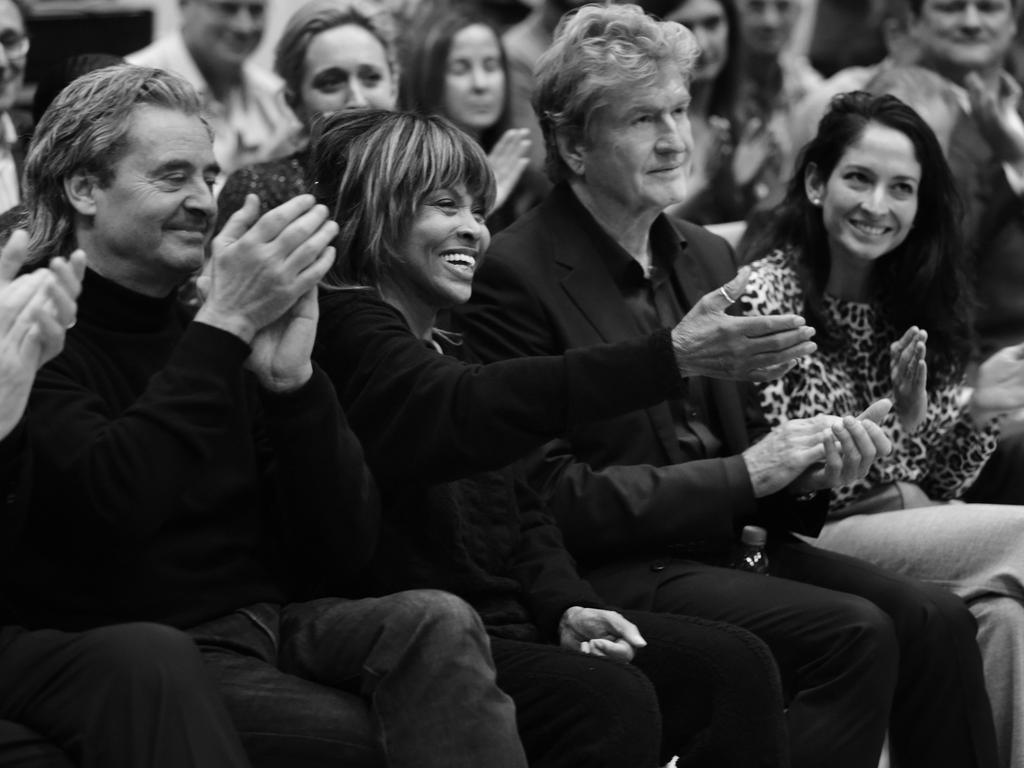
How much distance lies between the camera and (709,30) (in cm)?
538

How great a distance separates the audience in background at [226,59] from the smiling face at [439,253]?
2.11 m

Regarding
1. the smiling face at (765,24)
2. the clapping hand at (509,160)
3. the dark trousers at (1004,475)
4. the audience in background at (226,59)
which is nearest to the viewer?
the dark trousers at (1004,475)

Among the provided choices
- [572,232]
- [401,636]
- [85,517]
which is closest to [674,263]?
[572,232]

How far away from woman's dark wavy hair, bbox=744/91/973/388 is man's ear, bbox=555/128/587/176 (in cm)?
56

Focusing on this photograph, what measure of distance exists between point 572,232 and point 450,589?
0.88m

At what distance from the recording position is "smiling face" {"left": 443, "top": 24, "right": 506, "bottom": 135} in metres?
4.76

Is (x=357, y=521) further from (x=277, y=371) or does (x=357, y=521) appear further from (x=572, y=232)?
(x=572, y=232)

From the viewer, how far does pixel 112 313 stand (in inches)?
102

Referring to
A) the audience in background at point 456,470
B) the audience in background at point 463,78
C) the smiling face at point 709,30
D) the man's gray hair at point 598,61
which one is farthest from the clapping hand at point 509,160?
the smiling face at point 709,30

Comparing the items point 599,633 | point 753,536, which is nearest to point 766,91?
point 753,536

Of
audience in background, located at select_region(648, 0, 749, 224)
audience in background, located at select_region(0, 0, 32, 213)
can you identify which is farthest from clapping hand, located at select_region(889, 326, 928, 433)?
audience in background, located at select_region(0, 0, 32, 213)

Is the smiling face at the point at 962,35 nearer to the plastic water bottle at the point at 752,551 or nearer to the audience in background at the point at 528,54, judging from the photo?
the audience in background at the point at 528,54

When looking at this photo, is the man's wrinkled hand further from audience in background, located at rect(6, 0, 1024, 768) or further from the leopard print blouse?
the leopard print blouse

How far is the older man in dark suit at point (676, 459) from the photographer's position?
311 centimetres
